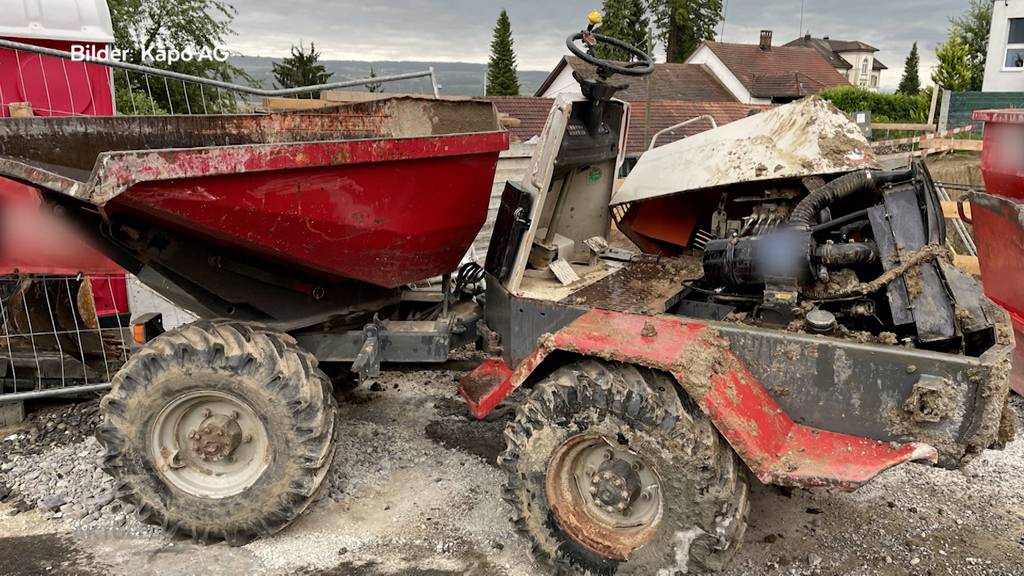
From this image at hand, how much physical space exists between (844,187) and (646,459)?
1.46 meters

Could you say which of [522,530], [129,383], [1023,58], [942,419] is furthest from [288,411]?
[1023,58]

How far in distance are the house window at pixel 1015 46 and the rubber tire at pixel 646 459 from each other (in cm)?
2973

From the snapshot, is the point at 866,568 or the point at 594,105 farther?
the point at 594,105

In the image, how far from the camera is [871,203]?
134 inches

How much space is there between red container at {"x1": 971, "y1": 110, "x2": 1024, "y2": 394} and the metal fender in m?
2.01

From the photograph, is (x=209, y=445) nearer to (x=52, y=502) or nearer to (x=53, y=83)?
(x=52, y=502)

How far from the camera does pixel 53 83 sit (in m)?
5.98

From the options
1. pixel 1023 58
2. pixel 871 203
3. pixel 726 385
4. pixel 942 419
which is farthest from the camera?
pixel 1023 58

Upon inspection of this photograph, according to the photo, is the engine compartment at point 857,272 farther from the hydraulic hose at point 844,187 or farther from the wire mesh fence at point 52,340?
the wire mesh fence at point 52,340

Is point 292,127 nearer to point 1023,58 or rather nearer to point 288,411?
point 288,411

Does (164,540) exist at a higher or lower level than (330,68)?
lower

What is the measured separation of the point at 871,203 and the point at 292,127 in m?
3.55

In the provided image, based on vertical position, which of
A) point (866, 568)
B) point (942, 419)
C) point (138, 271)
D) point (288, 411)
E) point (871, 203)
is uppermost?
point (871, 203)

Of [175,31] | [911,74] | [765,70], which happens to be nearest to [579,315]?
[175,31]
